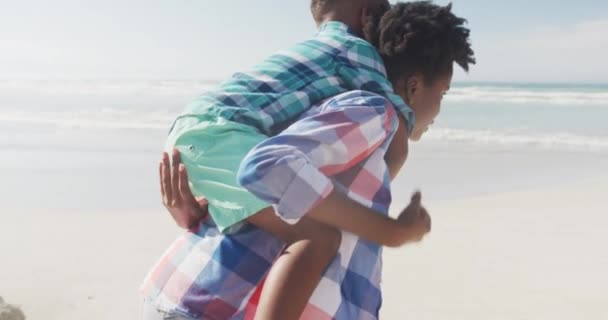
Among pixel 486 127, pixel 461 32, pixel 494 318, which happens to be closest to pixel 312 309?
pixel 461 32

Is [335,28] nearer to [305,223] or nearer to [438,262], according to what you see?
[305,223]

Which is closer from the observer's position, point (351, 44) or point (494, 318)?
point (351, 44)

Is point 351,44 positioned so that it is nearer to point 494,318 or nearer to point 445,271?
point 494,318

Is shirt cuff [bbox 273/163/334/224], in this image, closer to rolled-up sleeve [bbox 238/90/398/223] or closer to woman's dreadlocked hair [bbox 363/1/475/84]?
rolled-up sleeve [bbox 238/90/398/223]

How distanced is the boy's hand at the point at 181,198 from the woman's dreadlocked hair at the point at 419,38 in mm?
469

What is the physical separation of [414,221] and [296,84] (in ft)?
1.12

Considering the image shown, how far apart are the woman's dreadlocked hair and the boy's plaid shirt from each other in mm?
52

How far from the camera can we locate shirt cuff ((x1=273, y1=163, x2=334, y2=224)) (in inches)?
44.2

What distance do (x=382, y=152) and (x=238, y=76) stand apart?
1.05 feet

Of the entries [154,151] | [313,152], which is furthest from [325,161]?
[154,151]

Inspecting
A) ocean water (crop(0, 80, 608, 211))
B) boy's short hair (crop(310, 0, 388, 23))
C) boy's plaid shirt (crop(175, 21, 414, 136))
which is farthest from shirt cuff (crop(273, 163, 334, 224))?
ocean water (crop(0, 80, 608, 211))

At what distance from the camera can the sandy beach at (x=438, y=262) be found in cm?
432

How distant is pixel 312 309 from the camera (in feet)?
4.05

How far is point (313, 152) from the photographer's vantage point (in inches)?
45.3
